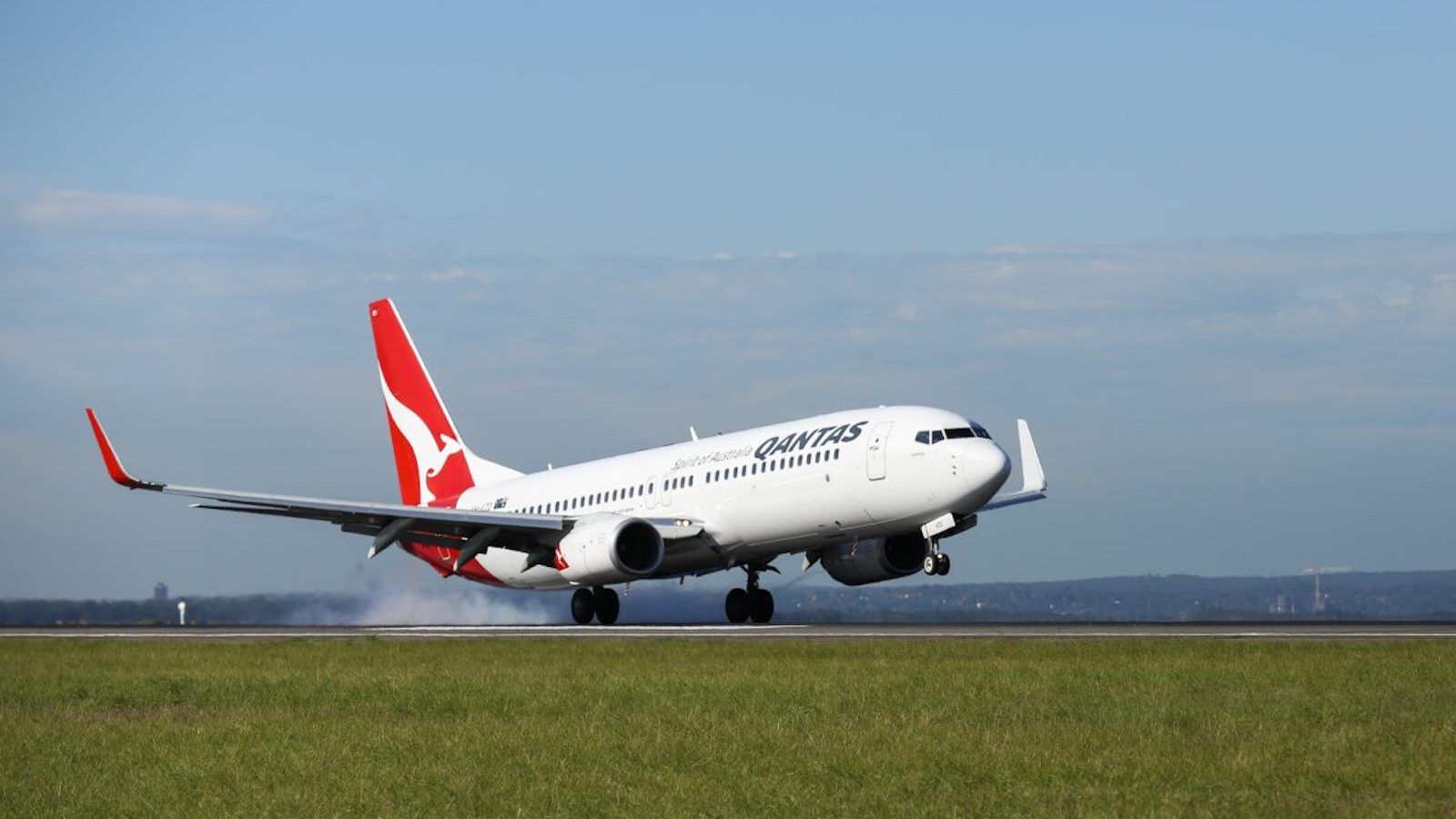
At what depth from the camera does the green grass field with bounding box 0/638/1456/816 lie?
1217 cm

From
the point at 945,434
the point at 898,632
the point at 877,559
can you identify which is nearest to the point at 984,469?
the point at 945,434

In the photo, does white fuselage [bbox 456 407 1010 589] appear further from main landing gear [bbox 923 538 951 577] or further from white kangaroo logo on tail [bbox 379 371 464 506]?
white kangaroo logo on tail [bbox 379 371 464 506]

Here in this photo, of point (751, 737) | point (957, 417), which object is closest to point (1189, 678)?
point (751, 737)

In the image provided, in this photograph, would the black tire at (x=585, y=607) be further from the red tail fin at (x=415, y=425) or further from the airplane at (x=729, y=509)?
the red tail fin at (x=415, y=425)

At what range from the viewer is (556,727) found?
16.6m

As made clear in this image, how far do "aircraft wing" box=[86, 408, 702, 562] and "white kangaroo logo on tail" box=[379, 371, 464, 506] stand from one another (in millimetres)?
7563

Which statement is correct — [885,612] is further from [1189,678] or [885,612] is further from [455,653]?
[1189,678]

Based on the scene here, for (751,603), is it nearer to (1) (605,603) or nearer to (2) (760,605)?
(2) (760,605)

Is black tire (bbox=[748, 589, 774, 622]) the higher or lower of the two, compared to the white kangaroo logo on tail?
lower

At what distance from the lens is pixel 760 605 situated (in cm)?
4584

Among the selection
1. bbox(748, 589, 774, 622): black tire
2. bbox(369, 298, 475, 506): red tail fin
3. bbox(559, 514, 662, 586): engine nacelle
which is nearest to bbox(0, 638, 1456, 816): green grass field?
bbox(559, 514, 662, 586): engine nacelle

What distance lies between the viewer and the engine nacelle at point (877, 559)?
4303 centimetres

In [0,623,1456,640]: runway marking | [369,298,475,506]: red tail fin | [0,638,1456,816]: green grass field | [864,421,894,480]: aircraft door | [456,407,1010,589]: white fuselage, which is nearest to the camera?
[0,638,1456,816]: green grass field

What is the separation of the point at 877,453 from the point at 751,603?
8.56 meters
